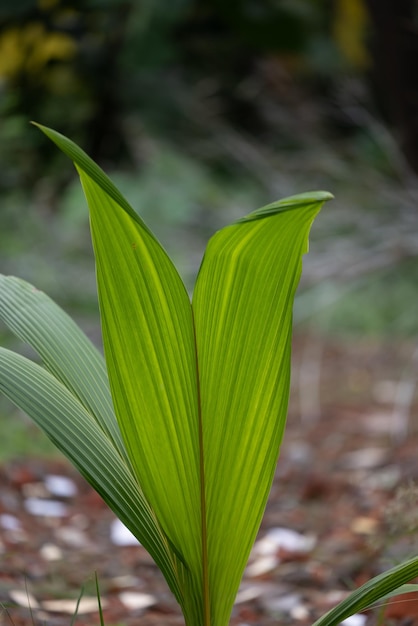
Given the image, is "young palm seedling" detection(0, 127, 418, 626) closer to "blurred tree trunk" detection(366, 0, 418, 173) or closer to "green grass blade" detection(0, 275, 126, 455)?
"green grass blade" detection(0, 275, 126, 455)

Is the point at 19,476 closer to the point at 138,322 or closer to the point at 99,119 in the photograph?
the point at 138,322

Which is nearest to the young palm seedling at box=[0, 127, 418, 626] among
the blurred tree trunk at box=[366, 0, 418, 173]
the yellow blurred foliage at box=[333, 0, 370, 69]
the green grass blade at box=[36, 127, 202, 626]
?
the green grass blade at box=[36, 127, 202, 626]

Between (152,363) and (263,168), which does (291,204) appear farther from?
(263,168)

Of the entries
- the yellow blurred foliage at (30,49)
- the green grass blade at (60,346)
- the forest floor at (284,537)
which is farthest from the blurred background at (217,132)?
the green grass blade at (60,346)

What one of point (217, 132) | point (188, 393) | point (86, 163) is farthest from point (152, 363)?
point (217, 132)

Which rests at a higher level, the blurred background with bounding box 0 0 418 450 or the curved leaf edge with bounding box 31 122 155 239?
the blurred background with bounding box 0 0 418 450

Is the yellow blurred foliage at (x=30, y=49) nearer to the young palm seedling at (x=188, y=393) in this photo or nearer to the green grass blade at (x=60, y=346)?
the green grass blade at (x=60, y=346)
